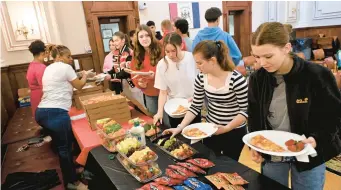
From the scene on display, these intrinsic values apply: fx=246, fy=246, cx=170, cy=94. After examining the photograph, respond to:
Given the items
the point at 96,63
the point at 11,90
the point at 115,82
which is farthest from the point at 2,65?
the point at 115,82

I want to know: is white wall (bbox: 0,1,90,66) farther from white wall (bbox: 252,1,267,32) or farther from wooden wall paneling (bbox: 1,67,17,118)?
white wall (bbox: 252,1,267,32)

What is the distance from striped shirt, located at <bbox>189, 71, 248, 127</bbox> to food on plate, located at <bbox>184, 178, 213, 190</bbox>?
54cm

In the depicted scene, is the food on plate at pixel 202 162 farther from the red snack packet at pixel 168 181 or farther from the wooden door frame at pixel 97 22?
the wooden door frame at pixel 97 22

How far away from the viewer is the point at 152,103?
7.48ft

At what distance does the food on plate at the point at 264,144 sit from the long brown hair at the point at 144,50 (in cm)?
127

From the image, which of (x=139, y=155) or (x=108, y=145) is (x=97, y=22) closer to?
(x=108, y=145)

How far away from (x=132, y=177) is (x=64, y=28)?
172 inches

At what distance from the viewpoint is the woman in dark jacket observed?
0.98 metres

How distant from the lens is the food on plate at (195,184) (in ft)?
3.25

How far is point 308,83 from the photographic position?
1.00m

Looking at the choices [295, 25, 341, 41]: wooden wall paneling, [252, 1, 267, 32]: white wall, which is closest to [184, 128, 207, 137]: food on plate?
[252, 1, 267, 32]: white wall

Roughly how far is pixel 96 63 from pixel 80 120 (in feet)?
10.2

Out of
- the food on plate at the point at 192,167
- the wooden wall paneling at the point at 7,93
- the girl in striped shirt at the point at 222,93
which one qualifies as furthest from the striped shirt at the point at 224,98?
the wooden wall paneling at the point at 7,93

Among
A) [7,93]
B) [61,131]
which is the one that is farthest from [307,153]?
[7,93]
